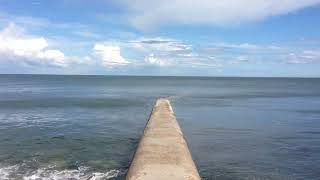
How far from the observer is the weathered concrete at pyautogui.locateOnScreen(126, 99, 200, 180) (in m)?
13.9

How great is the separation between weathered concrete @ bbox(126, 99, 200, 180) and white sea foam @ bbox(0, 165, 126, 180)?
1.82m

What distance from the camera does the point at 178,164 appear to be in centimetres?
1538

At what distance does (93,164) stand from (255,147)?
1011cm

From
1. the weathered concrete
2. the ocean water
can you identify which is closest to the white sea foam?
the ocean water

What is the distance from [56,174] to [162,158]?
517cm

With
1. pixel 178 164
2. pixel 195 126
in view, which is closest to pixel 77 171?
pixel 178 164

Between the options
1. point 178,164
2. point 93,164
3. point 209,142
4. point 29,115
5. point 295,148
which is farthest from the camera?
point 29,115

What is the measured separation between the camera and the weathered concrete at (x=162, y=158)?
13.9 meters

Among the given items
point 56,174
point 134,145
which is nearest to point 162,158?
point 56,174

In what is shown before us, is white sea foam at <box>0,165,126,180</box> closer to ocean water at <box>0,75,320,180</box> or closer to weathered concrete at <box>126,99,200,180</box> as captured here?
ocean water at <box>0,75,320,180</box>

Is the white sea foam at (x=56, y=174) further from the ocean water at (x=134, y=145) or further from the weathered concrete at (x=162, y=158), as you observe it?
the weathered concrete at (x=162, y=158)

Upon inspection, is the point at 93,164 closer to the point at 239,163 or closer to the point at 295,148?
the point at 239,163

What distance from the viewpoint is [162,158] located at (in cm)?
1633

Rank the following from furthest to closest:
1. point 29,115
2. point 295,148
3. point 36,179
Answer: point 29,115 < point 295,148 < point 36,179
